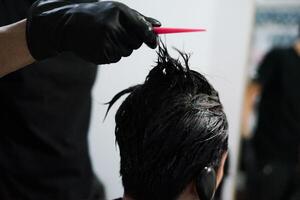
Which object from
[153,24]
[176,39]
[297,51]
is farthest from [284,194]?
[153,24]

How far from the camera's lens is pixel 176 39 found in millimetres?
1326

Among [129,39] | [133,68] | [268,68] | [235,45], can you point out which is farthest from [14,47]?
[268,68]

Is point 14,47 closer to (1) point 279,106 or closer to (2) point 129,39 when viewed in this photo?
(2) point 129,39

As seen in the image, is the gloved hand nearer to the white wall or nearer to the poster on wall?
Answer: the white wall

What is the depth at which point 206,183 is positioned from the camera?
691 mm

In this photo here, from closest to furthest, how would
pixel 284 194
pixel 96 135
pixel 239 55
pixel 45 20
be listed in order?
pixel 45 20
pixel 96 135
pixel 239 55
pixel 284 194

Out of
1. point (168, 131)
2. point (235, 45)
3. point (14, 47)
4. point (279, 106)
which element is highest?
point (14, 47)

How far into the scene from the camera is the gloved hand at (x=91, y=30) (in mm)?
597

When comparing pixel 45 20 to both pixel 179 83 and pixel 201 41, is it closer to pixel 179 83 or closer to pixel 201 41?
pixel 179 83

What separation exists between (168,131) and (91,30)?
0.23 meters

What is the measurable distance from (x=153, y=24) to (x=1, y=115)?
52 centimetres

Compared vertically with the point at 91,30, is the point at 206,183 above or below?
below

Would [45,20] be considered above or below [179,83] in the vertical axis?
above

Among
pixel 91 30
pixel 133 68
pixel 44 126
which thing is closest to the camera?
pixel 91 30
